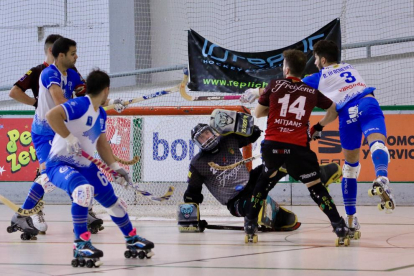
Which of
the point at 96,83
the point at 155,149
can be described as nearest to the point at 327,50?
the point at 96,83

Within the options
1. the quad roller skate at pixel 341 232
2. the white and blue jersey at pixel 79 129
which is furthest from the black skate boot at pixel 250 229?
the white and blue jersey at pixel 79 129

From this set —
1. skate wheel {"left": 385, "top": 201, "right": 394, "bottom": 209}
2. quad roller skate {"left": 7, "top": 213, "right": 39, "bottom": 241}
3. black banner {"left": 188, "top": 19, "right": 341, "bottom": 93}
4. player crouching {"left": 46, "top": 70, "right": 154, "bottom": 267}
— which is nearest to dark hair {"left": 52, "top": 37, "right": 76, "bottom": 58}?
player crouching {"left": 46, "top": 70, "right": 154, "bottom": 267}

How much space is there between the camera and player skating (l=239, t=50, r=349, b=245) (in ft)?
16.6

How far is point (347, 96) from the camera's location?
221 inches

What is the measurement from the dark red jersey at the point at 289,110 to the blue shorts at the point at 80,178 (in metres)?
1.35

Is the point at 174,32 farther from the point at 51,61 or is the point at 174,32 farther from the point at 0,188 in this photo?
the point at 51,61

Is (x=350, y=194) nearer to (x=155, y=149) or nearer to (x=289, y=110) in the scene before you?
(x=289, y=110)

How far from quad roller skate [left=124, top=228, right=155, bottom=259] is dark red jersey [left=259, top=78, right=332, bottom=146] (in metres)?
1.28

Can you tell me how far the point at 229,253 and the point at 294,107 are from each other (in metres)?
1.20

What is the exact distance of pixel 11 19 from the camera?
40.2ft

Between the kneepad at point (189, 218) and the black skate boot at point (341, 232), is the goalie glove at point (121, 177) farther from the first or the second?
the kneepad at point (189, 218)

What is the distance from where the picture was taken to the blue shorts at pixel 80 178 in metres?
4.40

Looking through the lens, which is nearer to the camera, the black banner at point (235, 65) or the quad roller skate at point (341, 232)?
the quad roller skate at point (341, 232)

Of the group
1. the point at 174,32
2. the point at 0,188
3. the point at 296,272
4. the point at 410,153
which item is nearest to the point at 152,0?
the point at 174,32
